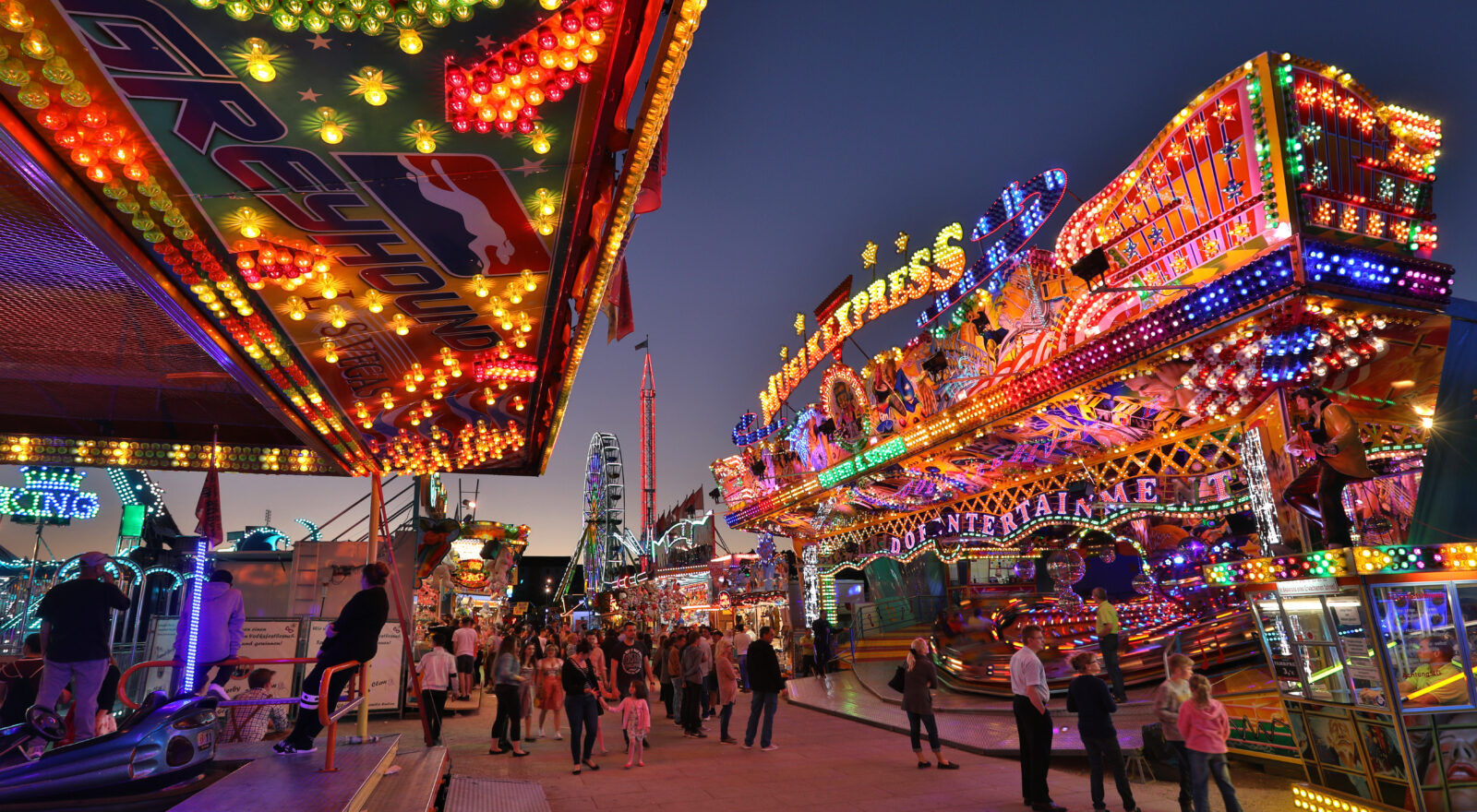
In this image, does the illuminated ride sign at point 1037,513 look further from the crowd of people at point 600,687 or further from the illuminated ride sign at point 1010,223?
the crowd of people at point 600,687

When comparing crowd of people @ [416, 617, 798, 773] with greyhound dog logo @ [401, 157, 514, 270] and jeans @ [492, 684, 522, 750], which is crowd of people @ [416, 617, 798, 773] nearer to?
jeans @ [492, 684, 522, 750]

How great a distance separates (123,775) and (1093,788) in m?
6.80

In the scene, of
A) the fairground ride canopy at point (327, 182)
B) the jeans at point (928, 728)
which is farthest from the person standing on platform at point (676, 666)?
the fairground ride canopy at point (327, 182)

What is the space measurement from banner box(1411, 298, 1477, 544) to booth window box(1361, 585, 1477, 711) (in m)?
1.70

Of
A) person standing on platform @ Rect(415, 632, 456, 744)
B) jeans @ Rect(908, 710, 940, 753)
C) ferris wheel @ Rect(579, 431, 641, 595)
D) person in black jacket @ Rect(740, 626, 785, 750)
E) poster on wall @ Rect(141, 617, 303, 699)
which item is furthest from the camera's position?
ferris wheel @ Rect(579, 431, 641, 595)

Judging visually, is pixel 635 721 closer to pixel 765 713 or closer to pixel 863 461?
pixel 765 713

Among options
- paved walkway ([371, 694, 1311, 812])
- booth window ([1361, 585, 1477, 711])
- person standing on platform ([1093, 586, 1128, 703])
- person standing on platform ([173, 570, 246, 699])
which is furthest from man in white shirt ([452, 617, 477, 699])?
booth window ([1361, 585, 1477, 711])

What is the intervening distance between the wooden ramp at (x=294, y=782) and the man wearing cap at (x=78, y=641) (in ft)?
3.95

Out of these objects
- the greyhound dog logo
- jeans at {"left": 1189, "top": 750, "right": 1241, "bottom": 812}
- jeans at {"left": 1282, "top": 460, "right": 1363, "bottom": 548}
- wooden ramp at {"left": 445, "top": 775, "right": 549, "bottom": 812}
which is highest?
the greyhound dog logo

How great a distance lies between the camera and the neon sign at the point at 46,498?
18.7 meters

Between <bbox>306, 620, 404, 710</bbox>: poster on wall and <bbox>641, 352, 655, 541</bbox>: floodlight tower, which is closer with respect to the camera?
<bbox>306, 620, 404, 710</bbox>: poster on wall

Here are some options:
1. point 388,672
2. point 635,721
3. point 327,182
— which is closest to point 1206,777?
point 635,721

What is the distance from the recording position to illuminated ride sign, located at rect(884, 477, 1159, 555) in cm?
1333

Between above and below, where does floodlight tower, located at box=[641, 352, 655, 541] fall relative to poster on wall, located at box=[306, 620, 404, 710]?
above
